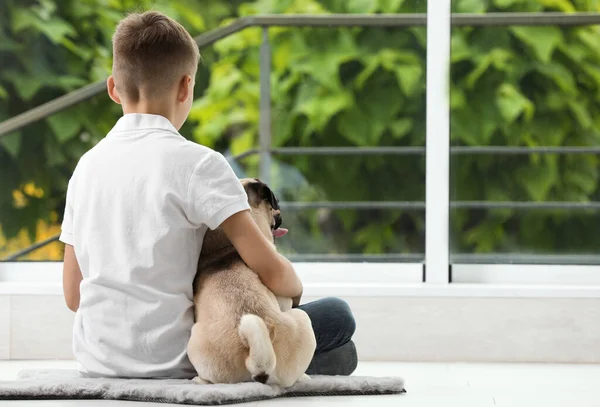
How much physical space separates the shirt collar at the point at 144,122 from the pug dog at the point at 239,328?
233 millimetres

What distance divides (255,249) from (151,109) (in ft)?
1.19

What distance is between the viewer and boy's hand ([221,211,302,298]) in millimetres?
1757

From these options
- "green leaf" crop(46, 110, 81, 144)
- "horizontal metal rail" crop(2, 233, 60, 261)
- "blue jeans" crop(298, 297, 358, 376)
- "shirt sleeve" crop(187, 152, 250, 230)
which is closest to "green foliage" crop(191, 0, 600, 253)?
"green leaf" crop(46, 110, 81, 144)

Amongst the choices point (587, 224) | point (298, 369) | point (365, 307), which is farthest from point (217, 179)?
point (587, 224)

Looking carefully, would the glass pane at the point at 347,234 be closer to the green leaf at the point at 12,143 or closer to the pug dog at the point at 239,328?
the green leaf at the point at 12,143

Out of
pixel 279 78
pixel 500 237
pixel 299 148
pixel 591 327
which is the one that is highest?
pixel 279 78

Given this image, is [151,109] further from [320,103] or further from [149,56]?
[320,103]

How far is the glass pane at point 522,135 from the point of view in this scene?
125 inches

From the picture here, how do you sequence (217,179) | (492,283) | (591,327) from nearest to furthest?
(217,179) → (591,327) → (492,283)

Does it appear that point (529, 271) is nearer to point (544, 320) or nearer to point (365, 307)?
point (544, 320)

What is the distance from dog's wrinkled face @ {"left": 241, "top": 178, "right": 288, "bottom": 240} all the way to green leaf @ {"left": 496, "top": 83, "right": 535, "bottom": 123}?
1.53 m

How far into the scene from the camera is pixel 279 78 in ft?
10.8

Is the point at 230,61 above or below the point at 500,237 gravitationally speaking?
above

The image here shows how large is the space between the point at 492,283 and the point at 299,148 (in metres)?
0.82
